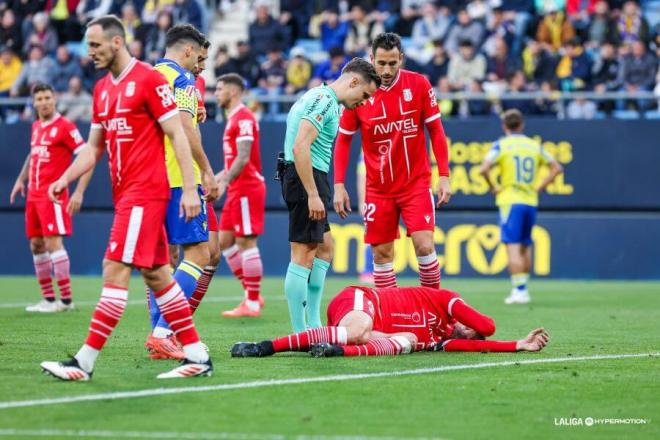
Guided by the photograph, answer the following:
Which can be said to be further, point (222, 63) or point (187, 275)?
point (222, 63)

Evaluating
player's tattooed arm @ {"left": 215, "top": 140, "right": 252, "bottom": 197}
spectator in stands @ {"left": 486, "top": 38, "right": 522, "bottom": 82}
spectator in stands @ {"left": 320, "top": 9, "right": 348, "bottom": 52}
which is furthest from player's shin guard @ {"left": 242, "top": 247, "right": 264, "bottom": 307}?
spectator in stands @ {"left": 320, "top": 9, "right": 348, "bottom": 52}

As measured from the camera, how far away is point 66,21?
1004 inches

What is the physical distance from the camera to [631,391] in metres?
7.31

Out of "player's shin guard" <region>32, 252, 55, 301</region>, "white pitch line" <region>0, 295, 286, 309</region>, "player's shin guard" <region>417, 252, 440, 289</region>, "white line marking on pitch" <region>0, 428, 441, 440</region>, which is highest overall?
"player's shin guard" <region>417, 252, 440, 289</region>

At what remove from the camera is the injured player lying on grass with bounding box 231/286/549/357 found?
28.4 feet

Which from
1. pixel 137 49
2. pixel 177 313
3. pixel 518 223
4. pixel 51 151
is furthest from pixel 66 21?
pixel 177 313

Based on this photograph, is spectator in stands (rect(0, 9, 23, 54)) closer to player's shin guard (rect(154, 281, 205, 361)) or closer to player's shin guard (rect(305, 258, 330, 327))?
player's shin guard (rect(305, 258, 330, 327))

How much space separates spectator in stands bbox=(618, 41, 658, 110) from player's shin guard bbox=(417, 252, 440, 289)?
10.5 metres

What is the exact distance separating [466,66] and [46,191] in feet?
30.4

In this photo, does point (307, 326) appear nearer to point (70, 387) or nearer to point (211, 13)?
point (70, 387)

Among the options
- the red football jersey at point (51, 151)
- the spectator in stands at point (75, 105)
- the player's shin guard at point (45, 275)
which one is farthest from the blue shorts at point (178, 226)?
the spectator in stands at point (75, 105)

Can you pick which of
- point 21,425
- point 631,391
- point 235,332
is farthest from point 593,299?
point 21,425

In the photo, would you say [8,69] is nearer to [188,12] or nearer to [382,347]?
[188,12]

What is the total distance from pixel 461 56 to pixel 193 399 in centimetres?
1539
